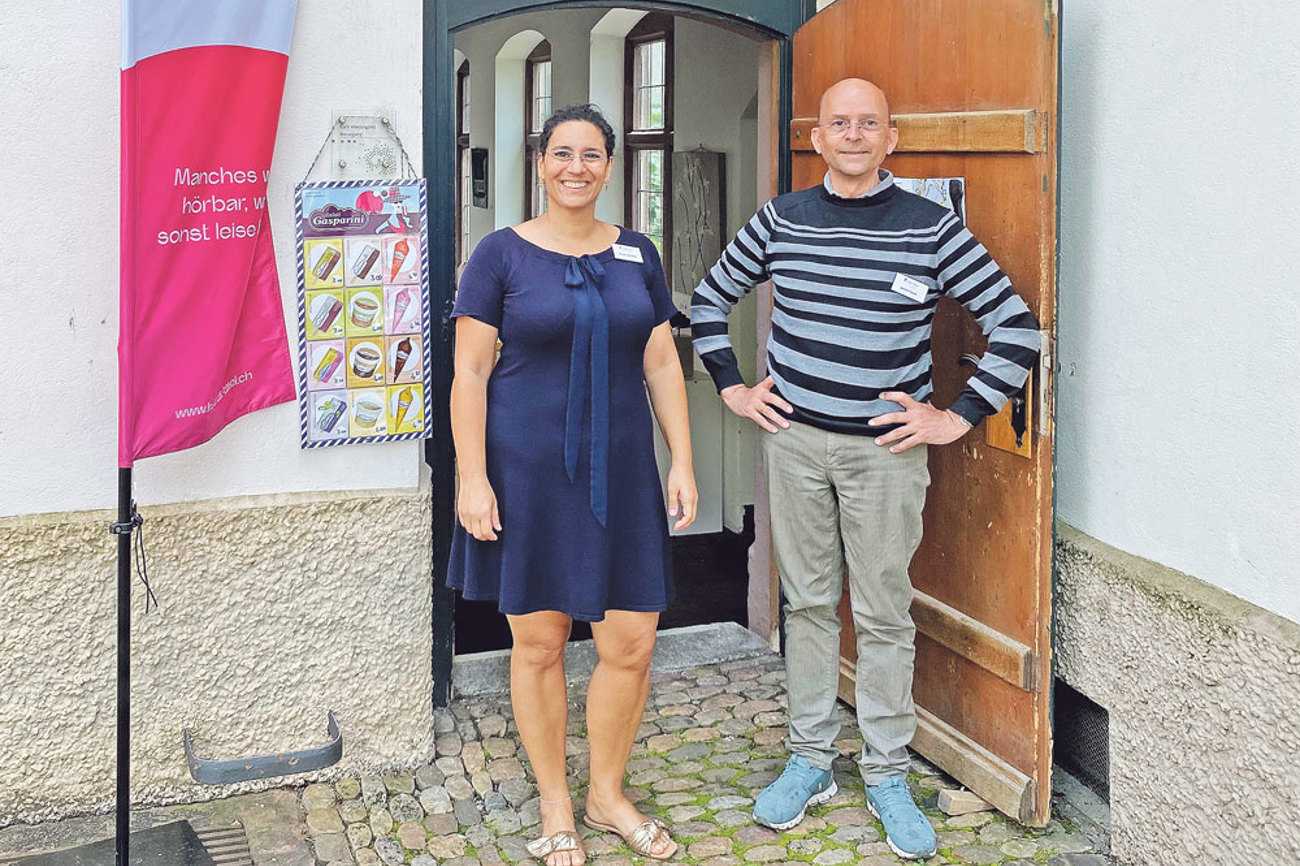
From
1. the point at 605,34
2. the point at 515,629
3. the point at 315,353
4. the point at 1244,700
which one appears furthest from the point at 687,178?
the point at 1244,700

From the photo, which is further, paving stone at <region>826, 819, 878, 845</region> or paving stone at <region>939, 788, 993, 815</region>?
paving stone at <region>939, 788, 993, 815</region>

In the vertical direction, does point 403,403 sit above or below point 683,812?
above

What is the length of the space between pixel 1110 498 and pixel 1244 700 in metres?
0.70

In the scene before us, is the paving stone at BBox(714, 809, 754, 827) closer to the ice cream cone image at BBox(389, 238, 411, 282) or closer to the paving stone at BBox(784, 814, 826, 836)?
the paving stone at BBox(784, 814, 826, 836)

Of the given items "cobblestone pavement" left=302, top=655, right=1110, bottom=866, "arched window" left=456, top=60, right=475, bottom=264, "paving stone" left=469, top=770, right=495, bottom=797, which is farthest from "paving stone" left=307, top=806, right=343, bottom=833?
"arched window" left=456, top=60, right=475, bottom=264

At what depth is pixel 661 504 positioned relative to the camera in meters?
3.72

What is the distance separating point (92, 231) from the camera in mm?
3803

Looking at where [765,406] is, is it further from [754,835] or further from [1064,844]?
[1064,844]

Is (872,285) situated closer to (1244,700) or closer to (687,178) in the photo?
(1244,700)

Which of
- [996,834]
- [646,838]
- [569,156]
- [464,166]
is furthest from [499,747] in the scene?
[464,166]

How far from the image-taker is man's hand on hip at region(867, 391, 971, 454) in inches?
147

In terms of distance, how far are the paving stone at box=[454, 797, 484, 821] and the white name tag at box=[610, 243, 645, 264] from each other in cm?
163

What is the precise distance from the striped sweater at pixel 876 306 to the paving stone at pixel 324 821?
1703mm

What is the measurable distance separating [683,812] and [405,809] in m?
0.79
